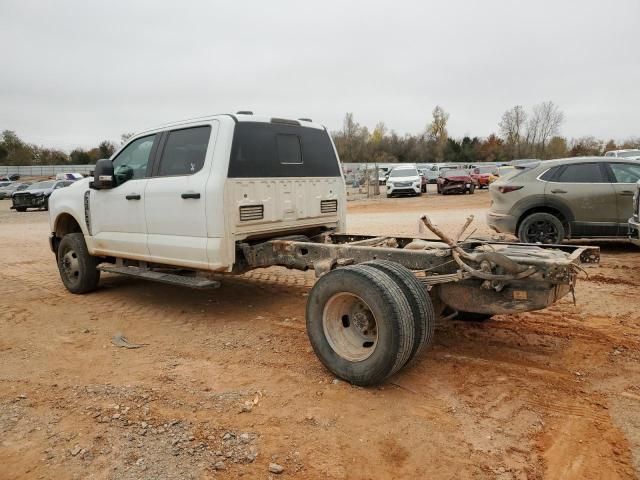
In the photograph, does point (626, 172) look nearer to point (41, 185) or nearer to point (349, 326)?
point (349, 326)

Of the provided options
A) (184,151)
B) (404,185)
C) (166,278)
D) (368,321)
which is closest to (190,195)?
(184,151)

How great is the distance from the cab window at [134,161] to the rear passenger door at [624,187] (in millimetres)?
7448

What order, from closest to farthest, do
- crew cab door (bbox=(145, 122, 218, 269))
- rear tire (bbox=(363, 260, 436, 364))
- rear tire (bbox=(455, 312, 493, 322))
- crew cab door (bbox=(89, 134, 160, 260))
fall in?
rear tire (bbox=(363, 260, 436, 364)) → rear tire (bbox=(455, 312, 493, 322)) → crew cab door (bbox=(145, 122, 218, 269)) → crew cab door (bbox=(89, 134, 160, 260))

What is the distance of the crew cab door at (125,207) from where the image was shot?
5801 mm

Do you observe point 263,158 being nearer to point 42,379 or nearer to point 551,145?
point 42,379

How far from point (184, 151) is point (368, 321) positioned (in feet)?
9.45

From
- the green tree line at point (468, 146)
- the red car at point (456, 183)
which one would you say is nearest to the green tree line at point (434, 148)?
the green tree line at point (468, 146)

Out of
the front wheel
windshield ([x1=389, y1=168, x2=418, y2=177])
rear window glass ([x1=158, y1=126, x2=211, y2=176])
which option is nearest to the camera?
rear window glass ([x1=158, y1=126, x2=211, y2=176])

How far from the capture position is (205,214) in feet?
16.3

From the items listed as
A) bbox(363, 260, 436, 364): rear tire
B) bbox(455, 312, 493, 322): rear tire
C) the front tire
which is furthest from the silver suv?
the front tire

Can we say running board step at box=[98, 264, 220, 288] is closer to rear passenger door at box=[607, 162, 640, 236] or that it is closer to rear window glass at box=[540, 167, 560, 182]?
rear window glass at box=[540, 167, 560, 182]

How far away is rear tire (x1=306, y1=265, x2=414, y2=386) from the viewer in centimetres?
346

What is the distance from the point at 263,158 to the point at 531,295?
3011 millimetres

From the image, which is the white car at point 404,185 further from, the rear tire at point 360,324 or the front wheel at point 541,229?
the rear tire at point 360,324
